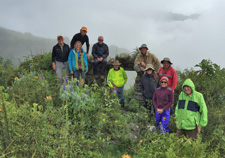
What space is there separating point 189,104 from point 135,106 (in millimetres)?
3155

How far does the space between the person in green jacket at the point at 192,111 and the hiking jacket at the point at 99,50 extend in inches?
167

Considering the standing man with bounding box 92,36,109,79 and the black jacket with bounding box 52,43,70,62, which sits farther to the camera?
the standing man with bounding box 92,36,109,79

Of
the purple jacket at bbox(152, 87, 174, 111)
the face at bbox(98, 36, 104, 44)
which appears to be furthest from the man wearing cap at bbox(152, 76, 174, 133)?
the face at bbox(98, 36, 104, 44)

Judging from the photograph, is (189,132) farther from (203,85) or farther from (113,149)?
(203,85)

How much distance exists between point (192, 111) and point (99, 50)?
4.68 meters

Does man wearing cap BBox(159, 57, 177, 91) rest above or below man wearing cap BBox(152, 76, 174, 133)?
above

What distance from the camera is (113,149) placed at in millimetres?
3949

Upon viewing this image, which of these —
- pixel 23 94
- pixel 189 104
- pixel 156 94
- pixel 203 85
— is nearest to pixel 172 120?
pixel 156 94

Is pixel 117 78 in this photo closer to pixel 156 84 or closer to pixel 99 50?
pixel 156 84

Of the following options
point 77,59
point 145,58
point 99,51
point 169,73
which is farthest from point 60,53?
point 169,73

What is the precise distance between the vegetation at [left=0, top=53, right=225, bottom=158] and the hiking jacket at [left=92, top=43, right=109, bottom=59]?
1958 millimetres

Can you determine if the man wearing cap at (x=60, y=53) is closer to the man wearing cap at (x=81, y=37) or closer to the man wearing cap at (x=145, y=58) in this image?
the man wearing cap at (x=81, y=37)

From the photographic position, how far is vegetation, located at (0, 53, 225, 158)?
2.28 metres

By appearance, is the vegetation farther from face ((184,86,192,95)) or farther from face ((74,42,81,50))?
face ((74,42,81,50))
